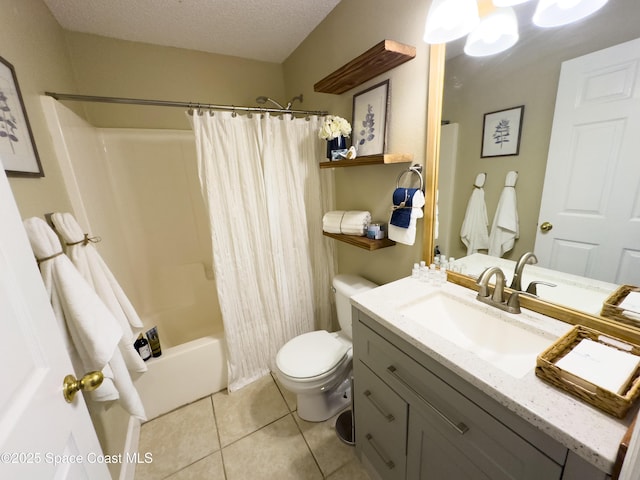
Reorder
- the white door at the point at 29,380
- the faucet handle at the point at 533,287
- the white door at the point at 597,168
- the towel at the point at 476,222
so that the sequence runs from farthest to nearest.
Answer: the towel at the point at 476,222
the faucet handle at the point at 533,287
the white door at the point at 597,168
the white door at the point at 29,380

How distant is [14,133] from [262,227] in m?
1.11

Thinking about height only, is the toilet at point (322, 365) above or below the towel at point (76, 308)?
below

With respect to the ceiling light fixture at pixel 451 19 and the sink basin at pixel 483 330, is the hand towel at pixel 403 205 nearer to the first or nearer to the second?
the sink basin at pixel 483 330

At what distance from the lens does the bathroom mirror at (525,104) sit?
75cm

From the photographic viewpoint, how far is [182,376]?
5.37 feet

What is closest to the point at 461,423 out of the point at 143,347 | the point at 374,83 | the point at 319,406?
the point at 319,406

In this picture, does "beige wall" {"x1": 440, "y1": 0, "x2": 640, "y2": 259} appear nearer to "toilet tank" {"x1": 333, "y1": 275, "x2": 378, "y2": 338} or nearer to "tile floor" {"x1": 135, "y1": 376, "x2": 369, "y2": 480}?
"toilet tank" {"x1": 333, "y1": 275, "x2": 378, "y2": 338}

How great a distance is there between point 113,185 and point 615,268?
9.32 ft

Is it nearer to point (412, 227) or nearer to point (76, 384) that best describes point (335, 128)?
point (412, 227)

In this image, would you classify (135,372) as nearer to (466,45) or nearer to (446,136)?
(446,136)

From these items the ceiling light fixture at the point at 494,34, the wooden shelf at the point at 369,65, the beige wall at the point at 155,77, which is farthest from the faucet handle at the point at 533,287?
the beige wall at the point at 155,77

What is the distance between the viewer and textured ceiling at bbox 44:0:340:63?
56.0 inches

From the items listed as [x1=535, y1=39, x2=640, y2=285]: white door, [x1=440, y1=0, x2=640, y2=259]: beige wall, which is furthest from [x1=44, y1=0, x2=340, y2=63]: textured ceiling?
[x1=535, y1=39, x2=640, y2=285]: white door

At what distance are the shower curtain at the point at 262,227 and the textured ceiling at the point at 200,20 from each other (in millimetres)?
591
